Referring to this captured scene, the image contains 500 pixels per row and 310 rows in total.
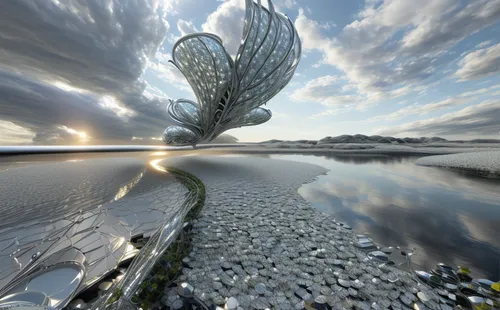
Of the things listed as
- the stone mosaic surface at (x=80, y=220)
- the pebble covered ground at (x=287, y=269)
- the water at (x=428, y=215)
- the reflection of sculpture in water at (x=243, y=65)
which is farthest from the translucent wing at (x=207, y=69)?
the pebble covered ground at (x=287, y=269)

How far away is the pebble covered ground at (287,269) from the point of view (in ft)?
6.87

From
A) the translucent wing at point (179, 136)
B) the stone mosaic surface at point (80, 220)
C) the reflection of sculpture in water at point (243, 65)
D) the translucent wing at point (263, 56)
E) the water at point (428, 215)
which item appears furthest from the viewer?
the translucent wing at point (179, 136)

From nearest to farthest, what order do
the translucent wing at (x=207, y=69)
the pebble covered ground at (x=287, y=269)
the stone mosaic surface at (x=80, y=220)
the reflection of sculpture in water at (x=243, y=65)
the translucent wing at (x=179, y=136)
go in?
the pebble covered ground at (x=287, y=269)
the stone mosaic surface at (x=80, y=220)
the reflection of sculpture in water at (x=243, y=65)
the translucent wing at (x=207, y=69)
the translucent wing at (x=179, y=136)

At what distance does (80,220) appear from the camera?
390cm

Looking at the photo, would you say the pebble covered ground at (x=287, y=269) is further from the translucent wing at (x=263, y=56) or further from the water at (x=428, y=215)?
the translucent wing at (x=263, y=56)

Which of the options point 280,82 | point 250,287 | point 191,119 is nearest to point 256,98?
point 280,82

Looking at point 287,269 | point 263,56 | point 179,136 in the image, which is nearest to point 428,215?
point 287,269

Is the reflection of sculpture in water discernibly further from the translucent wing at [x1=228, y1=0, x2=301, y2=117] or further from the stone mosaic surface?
the stone mosaic surface

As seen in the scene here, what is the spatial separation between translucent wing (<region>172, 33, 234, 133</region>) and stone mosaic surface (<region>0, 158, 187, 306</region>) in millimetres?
9802

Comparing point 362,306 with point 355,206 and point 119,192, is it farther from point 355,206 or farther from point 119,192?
point 119,192

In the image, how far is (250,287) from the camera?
2.26 metres

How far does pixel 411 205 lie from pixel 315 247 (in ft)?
13.4

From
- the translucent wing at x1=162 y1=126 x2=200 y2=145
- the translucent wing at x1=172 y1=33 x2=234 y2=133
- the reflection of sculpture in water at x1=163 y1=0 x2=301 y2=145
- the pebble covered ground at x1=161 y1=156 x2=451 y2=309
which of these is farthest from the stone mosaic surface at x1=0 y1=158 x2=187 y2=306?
the translucent wing at x1=162 y1=126 x2=200 y2=145

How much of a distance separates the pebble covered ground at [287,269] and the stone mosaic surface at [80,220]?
1.22 meters
